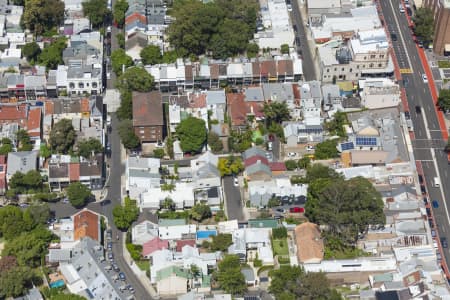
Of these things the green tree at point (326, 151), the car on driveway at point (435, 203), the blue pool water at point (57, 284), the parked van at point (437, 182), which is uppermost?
the green tree at point (326, 151)

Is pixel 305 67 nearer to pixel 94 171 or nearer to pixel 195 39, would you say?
pixel 195 39

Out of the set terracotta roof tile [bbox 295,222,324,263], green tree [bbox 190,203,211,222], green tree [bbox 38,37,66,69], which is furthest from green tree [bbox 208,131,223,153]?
green tree [bbox 38,37,66,69]

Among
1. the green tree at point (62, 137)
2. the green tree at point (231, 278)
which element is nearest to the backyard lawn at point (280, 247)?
the green tree at point (231, 278)

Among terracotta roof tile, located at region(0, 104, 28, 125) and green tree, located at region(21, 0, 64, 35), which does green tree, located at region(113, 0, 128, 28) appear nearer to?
green tree, located at region(21, 0, 64, 35)

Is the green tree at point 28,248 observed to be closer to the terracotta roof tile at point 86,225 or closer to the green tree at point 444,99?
the terracotta roof tile at point 86,225

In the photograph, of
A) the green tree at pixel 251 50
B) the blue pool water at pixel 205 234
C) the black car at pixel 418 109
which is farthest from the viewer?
the green tree at pixel 251 50
